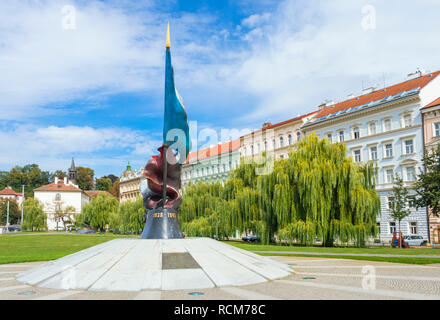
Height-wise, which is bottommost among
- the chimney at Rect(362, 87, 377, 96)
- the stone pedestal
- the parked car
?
the parked car

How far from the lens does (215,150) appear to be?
6162cm

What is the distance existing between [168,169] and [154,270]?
29.3 feet

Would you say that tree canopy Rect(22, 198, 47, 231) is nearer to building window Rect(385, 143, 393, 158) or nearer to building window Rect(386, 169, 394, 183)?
building window Rect(386, 169, 394, 183)

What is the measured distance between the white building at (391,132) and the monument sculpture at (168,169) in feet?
67.4

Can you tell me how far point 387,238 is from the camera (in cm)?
3459

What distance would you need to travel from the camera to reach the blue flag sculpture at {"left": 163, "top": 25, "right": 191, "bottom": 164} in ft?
59.1

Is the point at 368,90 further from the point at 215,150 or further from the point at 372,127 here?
the point at 215,150

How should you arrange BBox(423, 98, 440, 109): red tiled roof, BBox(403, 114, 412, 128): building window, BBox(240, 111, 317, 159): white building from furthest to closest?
BBox(240, 111, 317, 159): white building
BBox(403, 114, 412, 128): building window
BBox(423, 98, 440, 109): red tiled roof

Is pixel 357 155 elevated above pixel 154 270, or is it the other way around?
pixel 357 155

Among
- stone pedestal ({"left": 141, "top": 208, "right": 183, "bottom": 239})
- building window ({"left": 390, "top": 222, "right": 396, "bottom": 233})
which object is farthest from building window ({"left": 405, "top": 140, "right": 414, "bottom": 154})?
stone pedestal ({"left": 141, "top": 208, "right": 183, "bottom": 239})

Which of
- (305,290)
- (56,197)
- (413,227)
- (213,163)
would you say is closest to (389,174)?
(413,227)

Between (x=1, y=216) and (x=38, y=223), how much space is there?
103 feet
